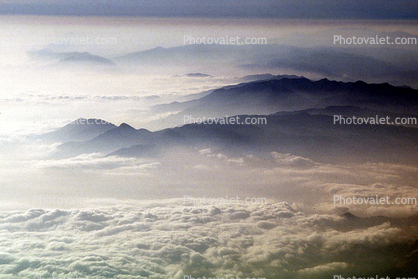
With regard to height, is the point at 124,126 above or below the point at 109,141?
above

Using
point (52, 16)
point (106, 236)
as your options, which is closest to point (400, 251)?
point (106, 236)

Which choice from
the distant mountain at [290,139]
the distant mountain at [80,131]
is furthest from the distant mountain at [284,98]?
the distant mountain at [80,131]

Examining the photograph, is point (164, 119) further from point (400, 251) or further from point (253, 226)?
point (400, 251)

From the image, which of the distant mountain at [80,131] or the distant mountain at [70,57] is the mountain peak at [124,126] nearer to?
the distant mountain at [80,131]

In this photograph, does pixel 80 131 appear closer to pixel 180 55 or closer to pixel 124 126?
pixel 124 126

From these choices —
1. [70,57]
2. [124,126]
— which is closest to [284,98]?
[124,126]

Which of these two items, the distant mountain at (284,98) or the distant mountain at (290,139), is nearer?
the distant mountain at (284,98)

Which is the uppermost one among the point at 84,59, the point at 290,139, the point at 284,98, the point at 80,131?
the point at 84,59
